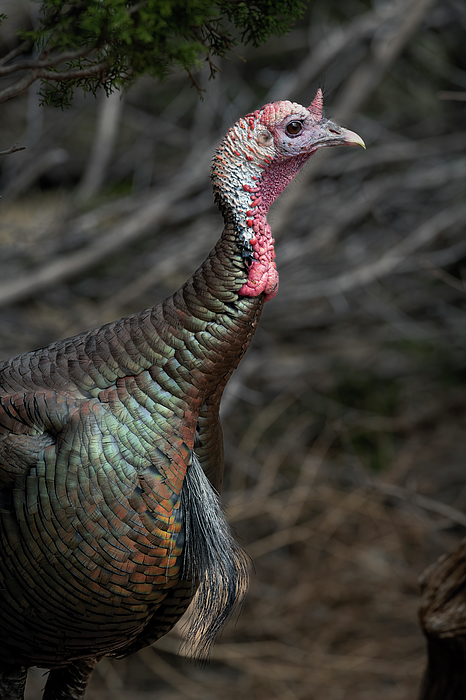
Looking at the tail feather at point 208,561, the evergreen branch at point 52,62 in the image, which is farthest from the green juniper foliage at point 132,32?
the tail feather at point 208,561

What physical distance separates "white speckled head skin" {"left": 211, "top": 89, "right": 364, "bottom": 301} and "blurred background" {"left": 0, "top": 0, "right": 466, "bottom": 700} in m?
1.97

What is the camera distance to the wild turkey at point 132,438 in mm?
1415

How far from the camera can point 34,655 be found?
61.1 inches

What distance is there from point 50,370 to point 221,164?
62 cm

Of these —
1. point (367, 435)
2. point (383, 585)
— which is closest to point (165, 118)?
point (367, 435)

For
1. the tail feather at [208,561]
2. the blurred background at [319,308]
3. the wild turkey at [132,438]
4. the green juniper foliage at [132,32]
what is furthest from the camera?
the blurred background at [319,308]

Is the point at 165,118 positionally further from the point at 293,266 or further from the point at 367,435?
the point at 367,435

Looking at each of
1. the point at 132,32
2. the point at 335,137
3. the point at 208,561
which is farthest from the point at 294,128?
the point at 208,561

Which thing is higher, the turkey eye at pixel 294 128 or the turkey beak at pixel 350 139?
the turkey beak at pixel 350 139

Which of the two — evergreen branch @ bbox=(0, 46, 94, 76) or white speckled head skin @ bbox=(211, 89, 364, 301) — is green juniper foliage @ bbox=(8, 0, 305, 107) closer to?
evergreen branch @ bbox=(0, 46, 94, 76)

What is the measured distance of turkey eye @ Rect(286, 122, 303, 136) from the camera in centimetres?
149

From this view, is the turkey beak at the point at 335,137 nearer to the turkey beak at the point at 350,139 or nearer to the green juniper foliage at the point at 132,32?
the turkey beak at the point at 350,139

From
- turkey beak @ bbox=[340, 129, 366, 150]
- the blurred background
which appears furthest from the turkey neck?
the blurred background

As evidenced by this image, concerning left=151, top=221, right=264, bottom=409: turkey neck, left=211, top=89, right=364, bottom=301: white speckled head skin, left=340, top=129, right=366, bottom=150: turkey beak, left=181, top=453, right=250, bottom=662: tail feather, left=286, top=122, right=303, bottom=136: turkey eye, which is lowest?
left=181, top=453, right=250, bottom=662: tail feather
